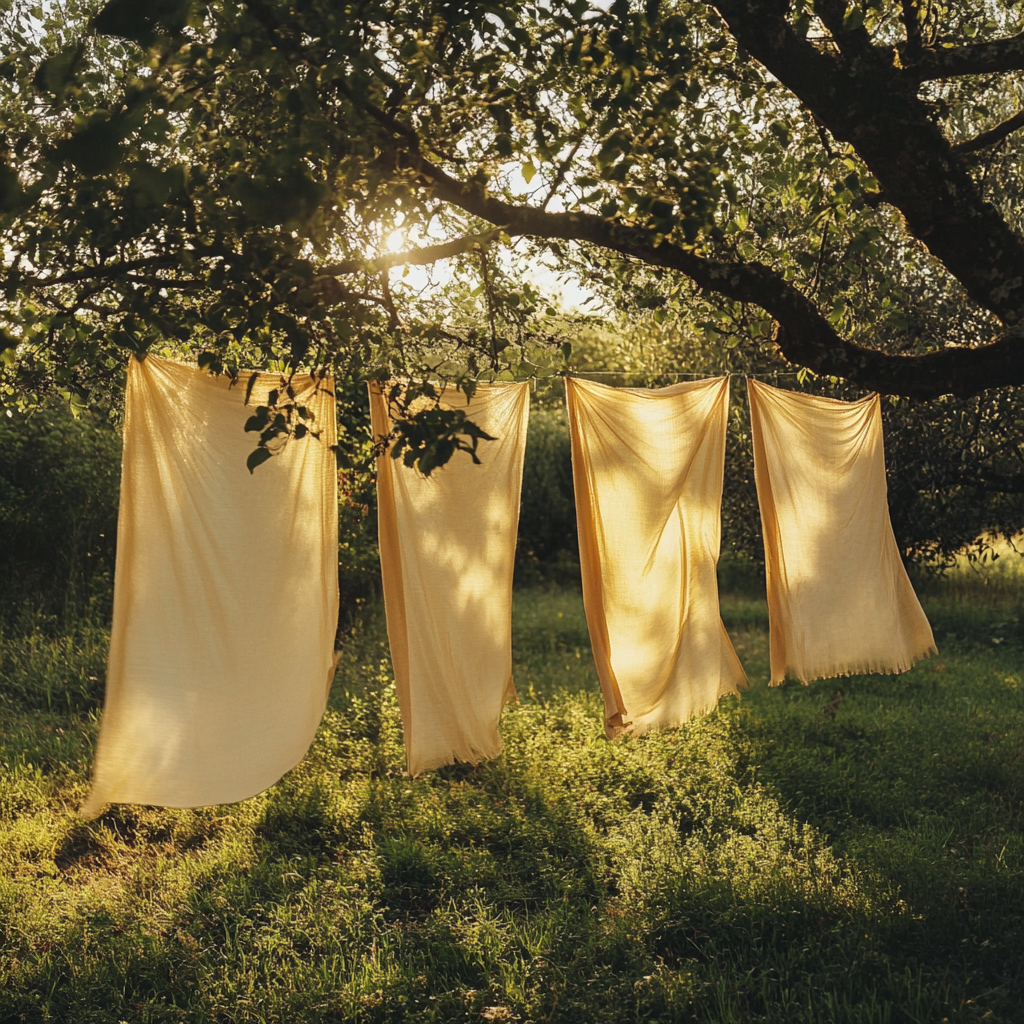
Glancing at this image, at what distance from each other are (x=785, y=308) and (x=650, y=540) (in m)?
1.23

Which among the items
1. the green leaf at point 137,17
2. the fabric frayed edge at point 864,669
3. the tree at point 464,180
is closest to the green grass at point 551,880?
the fabric frayed edge at point 864,669

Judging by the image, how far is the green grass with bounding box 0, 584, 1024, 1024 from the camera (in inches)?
122

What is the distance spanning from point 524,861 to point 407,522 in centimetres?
154

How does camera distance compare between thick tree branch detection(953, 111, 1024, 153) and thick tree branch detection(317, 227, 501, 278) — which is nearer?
thick tree branch detection(317, 227, 501, 278)

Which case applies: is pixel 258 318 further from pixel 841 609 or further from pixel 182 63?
pixel 841 609

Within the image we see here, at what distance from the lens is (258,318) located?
9.52 feet

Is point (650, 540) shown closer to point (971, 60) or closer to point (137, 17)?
point (971, 60)

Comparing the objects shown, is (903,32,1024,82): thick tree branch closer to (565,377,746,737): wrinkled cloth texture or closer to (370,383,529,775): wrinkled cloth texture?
(565,377,746,737): wrinkled cloth texture

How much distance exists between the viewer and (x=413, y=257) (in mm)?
3615

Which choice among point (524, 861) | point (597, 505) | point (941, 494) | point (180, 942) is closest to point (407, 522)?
point (597, 505)

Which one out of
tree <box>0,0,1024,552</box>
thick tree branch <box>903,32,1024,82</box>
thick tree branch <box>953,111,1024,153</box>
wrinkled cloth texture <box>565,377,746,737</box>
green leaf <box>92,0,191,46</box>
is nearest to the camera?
green leaf <box>92,0,191,46</box>

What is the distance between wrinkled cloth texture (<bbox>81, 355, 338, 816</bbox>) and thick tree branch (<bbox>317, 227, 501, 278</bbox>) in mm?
468

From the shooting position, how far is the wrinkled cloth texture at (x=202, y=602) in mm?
3498

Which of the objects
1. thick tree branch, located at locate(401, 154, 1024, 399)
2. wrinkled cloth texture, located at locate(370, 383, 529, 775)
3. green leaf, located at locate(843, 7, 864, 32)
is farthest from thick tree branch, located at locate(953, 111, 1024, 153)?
wrinkled cloth texture, located at locate(370, 383, 529, 775)
